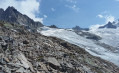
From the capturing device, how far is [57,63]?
127 feet

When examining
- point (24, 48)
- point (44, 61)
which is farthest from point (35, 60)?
point (24, 48)

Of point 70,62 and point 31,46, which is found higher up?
point 31,46

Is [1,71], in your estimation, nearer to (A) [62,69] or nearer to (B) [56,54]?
(A) [62,69]

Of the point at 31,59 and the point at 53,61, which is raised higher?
the point at 31,59

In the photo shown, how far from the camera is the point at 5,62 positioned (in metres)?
31.1

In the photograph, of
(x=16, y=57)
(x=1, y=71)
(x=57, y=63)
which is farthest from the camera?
(x=57, y=63)

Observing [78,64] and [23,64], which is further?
[78,64]

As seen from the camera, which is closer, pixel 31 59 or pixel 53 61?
pixel 31 59

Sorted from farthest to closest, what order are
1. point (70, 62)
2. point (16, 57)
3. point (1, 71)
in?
point (70, 62)
point (16, 57)
point (1, 71)

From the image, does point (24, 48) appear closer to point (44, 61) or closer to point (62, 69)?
point (44, 61)

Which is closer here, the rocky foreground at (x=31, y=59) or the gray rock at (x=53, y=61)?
the rocky foreground at (x=31, y=59)

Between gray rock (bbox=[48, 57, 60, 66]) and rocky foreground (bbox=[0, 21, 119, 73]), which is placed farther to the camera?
gray rock (bbox=[48, 57, 60, 66])

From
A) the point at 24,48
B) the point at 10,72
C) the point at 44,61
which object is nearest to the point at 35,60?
the point at 44,61

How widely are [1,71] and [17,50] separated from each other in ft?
26.7
